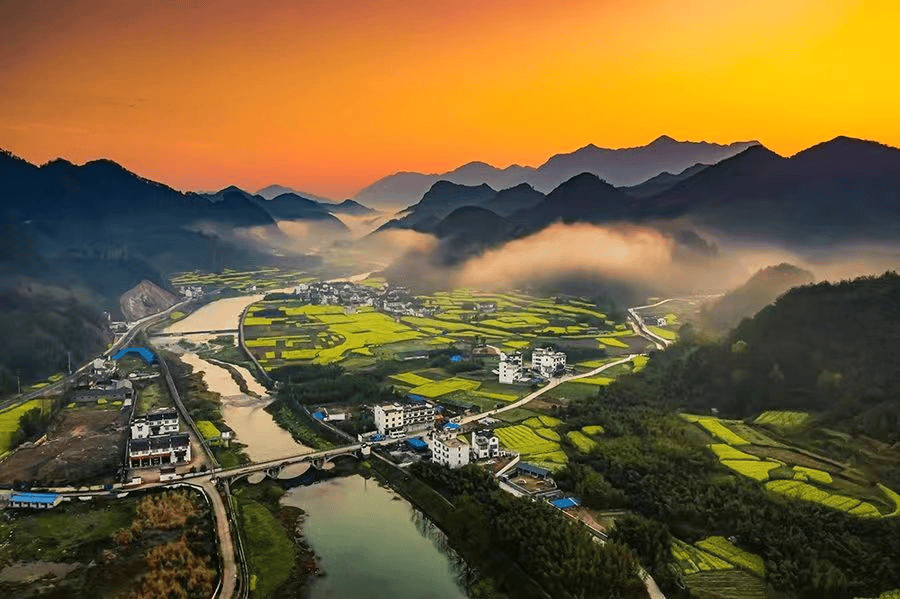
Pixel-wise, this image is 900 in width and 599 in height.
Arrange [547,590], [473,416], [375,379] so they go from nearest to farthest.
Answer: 1. [547,590]
2. [473,416]
3. [375,379]

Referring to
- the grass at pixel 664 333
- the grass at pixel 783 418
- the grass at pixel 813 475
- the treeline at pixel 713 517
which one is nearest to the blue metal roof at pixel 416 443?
the treeline at pixel 713 517

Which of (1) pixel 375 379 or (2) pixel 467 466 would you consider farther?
(1) pixel 375 379

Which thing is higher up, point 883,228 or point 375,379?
point 883,228

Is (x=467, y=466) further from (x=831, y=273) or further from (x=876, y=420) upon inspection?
(x=831, y=273)

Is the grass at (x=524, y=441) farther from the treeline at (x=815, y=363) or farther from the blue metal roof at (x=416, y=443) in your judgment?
the treeline at (x=815, y=363)

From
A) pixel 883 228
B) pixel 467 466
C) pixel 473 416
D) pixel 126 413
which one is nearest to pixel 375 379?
pixel 473 416

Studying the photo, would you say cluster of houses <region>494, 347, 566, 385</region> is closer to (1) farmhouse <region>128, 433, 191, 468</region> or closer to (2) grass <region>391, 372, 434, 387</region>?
(2) grass <region>391, 372, 434, 387</region>

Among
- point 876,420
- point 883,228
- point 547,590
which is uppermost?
point 883,228

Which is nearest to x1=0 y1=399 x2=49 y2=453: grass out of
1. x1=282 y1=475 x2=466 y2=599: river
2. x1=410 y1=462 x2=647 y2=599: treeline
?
x1=282 y1=475 x2=466 y2=599: river
